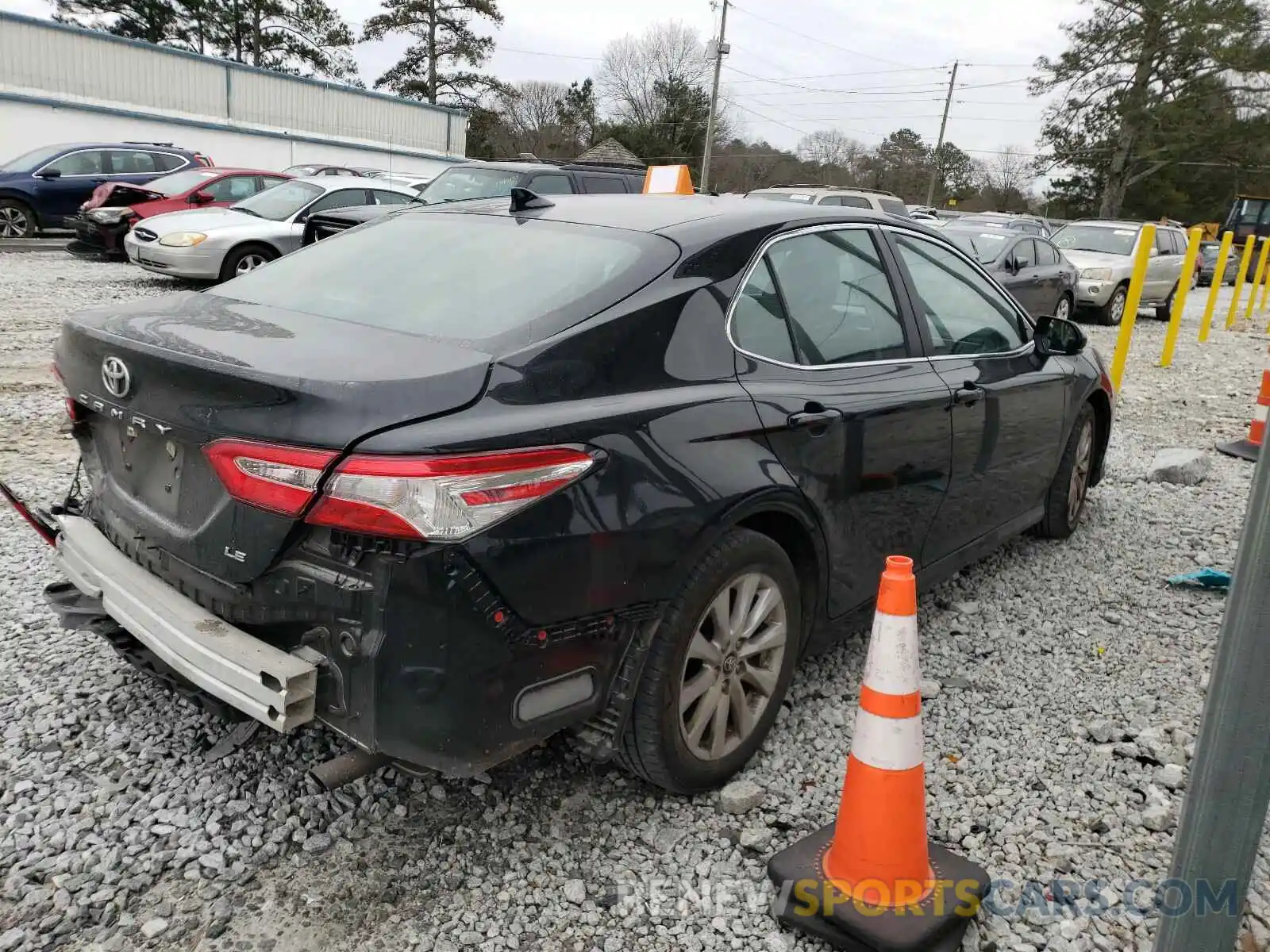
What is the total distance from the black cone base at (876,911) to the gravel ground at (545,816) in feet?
0.23

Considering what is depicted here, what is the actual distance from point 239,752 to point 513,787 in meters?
0.82

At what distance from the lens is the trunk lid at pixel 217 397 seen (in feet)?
7.00

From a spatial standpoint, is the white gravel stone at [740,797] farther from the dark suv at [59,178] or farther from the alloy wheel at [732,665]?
the dark suv at [59,178]

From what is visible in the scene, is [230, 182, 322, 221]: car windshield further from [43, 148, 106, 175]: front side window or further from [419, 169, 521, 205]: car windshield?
[43, 148, 106, 175]: front side window

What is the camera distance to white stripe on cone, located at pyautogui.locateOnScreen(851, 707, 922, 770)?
7.53 ft

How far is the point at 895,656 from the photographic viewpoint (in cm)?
229

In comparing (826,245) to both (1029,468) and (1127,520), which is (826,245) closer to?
(1029,468)

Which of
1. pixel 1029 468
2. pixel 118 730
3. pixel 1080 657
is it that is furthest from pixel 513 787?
pixel 1029 468

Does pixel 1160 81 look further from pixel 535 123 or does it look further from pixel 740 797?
pixel 740 797

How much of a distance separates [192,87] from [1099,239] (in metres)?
24.7

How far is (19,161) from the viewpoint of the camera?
653 inches

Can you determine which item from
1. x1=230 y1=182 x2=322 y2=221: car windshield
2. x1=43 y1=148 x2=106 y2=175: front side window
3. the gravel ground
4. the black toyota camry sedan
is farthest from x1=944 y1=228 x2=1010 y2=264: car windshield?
x1=43 y1=148 x2=106 y2=175: front side window

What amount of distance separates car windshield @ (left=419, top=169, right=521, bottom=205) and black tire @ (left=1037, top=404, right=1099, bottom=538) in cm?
825

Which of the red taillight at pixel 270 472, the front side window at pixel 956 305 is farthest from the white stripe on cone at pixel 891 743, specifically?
the front side window at pixel 956 305
